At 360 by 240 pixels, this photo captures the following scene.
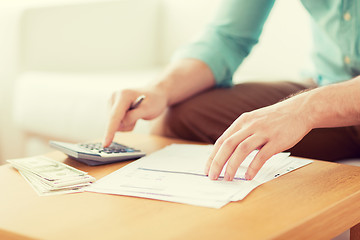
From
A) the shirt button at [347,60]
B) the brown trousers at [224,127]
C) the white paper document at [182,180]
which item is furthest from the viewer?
the shirt button at [347,60]

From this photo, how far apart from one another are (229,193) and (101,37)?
1.70 meters

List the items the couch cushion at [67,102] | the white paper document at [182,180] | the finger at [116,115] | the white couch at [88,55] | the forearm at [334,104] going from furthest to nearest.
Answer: the white couch at [88,55]
the couch cushion at [67,102]
the finger at [116,115]
the forearm at [334,104]
the white paper document at [182,180]

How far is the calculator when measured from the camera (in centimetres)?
85

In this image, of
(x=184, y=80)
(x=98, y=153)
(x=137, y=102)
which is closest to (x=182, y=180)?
(x=98, y=153)

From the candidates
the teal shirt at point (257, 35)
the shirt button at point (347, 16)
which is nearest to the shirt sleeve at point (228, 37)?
the teal shirt at point (257, 35)

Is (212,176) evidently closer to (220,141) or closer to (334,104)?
(220,141)

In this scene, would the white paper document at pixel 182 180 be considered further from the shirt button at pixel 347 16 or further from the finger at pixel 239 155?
the shirt button at pixel 347 16

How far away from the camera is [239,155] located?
0.72 metres

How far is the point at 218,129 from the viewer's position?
3.61 ft

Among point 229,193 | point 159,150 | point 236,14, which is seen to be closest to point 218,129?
point 159,150

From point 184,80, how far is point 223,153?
0.43 metres

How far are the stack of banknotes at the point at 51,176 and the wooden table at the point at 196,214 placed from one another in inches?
0.8

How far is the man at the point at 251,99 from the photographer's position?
756mm

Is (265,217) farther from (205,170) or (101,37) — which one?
(101,37)
